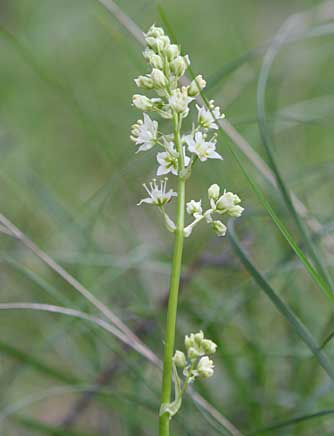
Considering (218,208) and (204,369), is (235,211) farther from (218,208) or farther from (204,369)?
(204,369)

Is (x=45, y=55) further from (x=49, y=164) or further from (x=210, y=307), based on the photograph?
(x=210, y=307)

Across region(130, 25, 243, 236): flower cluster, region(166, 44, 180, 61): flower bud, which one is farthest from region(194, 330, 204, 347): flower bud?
region(166, 44, 180, 61): flower bud

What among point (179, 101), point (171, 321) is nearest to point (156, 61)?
point (179, 101)

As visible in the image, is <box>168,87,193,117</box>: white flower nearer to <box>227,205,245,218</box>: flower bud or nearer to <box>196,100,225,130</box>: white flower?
<box>196,100,225,130</box>: white flower

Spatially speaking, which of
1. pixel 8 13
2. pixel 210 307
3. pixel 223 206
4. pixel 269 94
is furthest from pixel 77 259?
pixel 8 13

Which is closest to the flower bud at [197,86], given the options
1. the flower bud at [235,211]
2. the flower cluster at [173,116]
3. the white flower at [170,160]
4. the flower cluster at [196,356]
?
the flower cluster at [173,116]
